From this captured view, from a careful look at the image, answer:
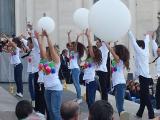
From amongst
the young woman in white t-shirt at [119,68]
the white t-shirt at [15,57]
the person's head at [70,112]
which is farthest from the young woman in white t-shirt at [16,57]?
the person's head at [70,112]

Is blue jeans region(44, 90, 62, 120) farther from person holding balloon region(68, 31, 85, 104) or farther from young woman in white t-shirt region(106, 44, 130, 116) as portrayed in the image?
person holding balloon region(68, 31, 85, 104)

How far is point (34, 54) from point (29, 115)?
6249mm

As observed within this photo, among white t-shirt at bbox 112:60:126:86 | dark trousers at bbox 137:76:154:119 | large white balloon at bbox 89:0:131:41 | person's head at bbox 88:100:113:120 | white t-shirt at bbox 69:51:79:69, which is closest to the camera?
person's head at bbox 88:100:113:120

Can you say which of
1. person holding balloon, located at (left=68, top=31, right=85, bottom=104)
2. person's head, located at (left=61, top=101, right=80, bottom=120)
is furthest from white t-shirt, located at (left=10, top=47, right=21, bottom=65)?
person's head, located at (left=61, top=101, right=80, bottom=120)

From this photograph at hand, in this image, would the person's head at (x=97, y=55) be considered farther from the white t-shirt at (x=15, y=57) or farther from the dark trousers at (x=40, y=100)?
the white t-shirt at (x=15, y=57)

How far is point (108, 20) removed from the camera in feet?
30.4

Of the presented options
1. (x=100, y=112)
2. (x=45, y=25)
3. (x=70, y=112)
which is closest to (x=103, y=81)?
(x=45, y=25)

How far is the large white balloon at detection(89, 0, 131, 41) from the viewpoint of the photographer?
9.25 m

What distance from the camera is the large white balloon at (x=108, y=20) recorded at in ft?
30.3

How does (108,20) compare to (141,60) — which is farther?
(141,60)

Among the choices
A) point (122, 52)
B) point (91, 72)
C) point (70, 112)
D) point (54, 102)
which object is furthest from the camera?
point (91, 72)

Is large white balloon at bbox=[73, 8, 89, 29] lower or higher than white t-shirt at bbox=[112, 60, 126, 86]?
higher

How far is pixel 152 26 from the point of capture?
29.3m

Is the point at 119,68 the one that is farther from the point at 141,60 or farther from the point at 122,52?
the point at 141,60
